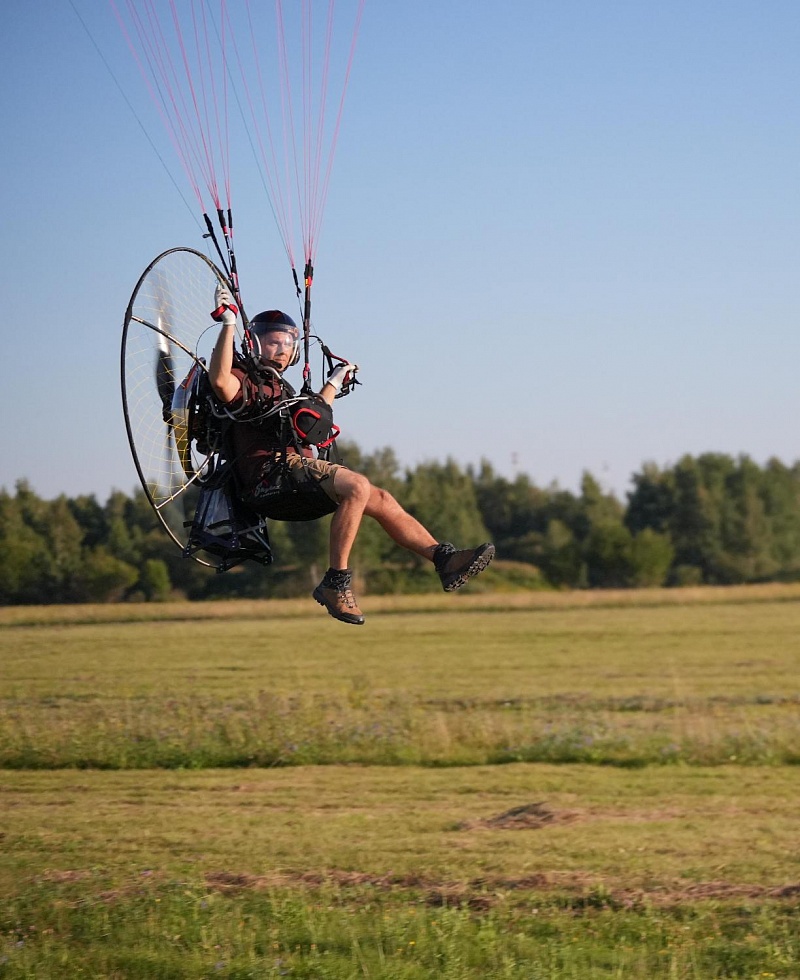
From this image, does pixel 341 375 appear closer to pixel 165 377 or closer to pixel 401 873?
pixel 165 377

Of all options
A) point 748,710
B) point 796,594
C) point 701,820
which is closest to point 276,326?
point 701,820

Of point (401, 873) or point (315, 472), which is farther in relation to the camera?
point (401, 873)

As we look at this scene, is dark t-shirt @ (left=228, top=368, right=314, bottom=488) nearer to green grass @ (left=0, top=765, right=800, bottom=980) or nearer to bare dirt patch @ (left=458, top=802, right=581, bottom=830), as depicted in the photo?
green grass @ (left=0, top=765, right=800, bottom=980)

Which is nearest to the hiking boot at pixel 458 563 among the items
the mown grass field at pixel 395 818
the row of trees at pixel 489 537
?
the mown grass field at pixel 395 818

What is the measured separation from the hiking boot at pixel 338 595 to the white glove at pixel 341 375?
46.3 inches

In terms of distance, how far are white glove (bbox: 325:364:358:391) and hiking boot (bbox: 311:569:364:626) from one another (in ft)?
3.86

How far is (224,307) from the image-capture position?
271 inches

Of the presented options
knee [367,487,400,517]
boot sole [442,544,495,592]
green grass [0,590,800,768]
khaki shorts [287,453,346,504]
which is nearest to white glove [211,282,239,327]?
khaki shorts [287,453,346,504]

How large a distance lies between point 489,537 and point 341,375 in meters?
81.9

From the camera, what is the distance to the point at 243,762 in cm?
2048

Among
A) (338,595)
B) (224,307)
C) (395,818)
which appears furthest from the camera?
(395,818)

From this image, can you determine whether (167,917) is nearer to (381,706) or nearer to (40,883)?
(40,883)

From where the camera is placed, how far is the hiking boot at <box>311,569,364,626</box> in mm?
7340

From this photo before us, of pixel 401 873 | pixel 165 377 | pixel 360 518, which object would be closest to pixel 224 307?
pixel 165 377
